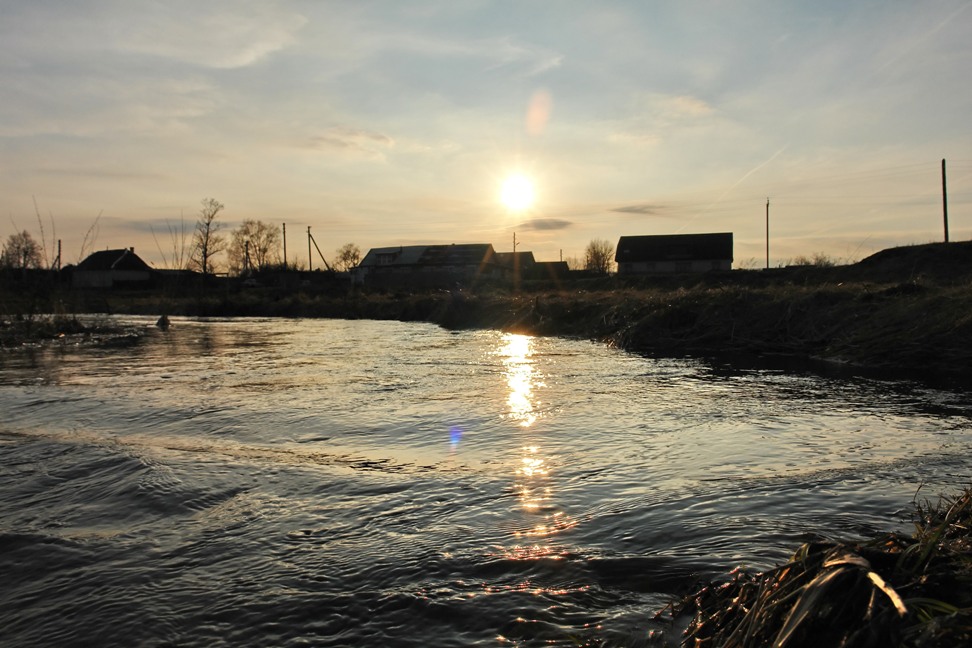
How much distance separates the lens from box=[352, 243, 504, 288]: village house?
234ft

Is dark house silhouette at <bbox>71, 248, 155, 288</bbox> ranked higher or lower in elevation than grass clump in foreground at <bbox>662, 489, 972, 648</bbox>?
higher

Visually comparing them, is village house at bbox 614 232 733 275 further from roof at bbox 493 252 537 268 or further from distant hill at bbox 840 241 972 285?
distant hill at bbox 840 241 972 285

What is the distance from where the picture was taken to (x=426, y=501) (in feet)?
16.2

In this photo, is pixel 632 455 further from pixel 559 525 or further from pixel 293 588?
pixel 293 588

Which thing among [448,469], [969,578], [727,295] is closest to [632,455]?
[448,469]

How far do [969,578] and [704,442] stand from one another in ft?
14.5

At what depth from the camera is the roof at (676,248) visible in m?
66.5

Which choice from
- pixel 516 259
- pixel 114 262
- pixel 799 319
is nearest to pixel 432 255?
pixel 516 259

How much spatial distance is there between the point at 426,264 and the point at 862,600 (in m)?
78.6

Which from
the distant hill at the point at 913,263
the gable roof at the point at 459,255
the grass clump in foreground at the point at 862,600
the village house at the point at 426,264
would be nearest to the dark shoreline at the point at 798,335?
the grass clump in foreground at the point at 862,600

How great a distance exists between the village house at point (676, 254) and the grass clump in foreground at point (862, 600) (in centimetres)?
6364

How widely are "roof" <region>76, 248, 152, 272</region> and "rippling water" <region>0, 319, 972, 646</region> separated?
3577 inches

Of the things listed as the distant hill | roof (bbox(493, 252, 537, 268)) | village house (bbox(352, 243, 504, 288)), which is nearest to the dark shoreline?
the distant hill

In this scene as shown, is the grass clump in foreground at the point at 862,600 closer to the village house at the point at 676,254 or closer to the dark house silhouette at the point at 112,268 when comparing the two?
the village house at the point at 676,254
